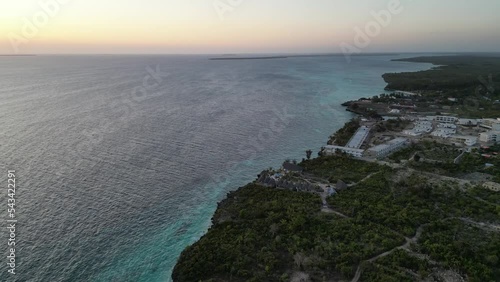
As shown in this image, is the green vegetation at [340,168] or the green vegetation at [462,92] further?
the green vegetation at [462,92]

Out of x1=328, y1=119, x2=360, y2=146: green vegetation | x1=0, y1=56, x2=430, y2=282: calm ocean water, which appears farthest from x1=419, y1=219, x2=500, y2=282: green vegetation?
x1=328, y1=119, x2=360, y2=146: green vegetation

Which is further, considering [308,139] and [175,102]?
[175,102]

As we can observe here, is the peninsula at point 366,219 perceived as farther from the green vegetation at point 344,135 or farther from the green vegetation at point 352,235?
the green vegetation at point 344,135

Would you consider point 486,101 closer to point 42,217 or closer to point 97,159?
point 97,159

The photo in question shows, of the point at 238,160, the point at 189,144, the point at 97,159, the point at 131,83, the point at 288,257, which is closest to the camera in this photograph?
the point at 288,257

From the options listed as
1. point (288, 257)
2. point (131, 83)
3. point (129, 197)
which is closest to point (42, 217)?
point (129, 197)

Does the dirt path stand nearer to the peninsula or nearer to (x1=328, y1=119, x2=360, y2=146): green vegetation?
the peninsula

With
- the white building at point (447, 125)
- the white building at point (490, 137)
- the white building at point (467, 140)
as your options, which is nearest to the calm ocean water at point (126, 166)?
the white building at point (447, 125)
